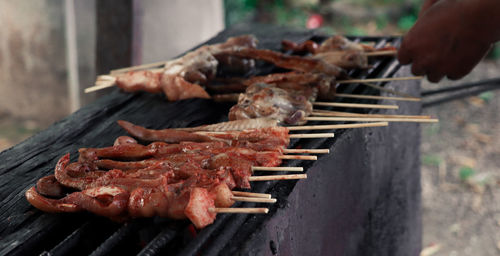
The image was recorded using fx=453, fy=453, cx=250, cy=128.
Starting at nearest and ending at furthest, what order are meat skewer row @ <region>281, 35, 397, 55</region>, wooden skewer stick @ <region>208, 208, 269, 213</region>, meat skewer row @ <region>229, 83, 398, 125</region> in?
wooden skewer stick @ <region>208, 208, 269, 213</region> → meat skewer row @ <region>229, 83, 398, 125</region> → meat skewer row @ <region>281, 35, 397, 55</region>

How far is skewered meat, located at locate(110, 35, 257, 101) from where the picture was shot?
161 inches

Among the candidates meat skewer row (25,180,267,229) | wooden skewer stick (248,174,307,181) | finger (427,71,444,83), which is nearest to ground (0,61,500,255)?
finger (427,71,444,83)

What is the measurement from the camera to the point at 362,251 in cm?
379

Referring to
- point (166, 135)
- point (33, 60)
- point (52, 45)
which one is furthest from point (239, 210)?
point (33, 60)

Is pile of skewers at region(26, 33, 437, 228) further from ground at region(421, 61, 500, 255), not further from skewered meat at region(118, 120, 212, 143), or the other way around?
ground at region(421, 61, 500, 255)

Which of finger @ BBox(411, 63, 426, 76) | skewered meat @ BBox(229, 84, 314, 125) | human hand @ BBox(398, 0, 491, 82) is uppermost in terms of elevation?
human hand @ BBox(398, 0, 491, 82)

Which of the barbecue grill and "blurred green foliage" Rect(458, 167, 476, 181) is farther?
"blurred green foliage" Rect(458, 167, 476, 181)

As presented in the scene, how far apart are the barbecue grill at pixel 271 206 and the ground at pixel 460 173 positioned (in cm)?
147

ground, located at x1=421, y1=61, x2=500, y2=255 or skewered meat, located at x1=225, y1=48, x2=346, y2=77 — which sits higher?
skewered meat, located at x1=225, y1=48, x2=346, y2=77

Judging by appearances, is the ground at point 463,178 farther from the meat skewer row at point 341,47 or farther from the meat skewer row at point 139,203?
the meat skewer row at point 139,203

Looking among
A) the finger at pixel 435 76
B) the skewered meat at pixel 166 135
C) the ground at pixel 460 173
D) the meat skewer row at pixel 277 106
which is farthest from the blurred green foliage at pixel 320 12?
the skewered meat at pixel 166 135

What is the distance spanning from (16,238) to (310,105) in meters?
2.11

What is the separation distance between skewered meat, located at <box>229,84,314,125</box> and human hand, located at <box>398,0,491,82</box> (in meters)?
1.25

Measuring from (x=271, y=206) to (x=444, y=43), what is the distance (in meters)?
2.38
